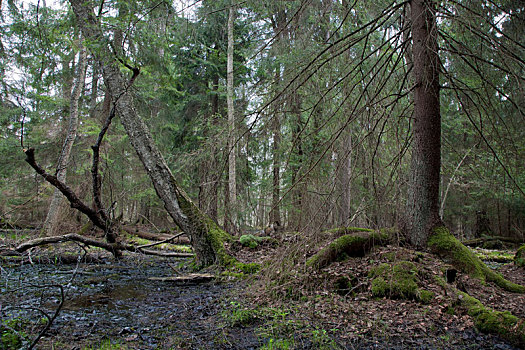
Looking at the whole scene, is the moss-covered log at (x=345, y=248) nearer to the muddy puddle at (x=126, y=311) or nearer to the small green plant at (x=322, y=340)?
the muddy puddle at (x=126, y=311)

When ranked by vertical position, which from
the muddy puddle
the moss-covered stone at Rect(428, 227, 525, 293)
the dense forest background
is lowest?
the muddy puddle

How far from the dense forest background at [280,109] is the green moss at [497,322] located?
1.19 metres

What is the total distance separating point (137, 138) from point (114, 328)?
384cm

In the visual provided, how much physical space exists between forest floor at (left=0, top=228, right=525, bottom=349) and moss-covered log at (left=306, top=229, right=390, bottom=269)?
16cm

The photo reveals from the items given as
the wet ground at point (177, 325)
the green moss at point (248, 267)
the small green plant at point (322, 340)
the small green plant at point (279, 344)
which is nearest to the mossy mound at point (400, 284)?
the wet ground at point (177, 325)

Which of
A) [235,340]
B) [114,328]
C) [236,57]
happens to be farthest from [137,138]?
[236,57]

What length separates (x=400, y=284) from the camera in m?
3.79

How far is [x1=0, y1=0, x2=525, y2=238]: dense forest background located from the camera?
3.68 metres

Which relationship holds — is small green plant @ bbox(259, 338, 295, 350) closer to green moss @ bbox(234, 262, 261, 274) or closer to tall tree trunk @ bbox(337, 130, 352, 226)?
tall tree trunk @ bbox(337, 130, 352, 226)

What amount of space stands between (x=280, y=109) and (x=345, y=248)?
2463 millimetres

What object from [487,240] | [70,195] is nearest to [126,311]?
[70,195]

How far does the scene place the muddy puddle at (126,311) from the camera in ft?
9.39

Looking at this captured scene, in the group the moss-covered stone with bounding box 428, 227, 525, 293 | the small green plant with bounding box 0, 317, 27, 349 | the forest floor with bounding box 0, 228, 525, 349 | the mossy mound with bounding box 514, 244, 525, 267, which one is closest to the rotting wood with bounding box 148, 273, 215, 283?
the forest floor with bounding box 0, 228, 525, 349

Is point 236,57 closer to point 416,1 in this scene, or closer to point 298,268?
point 416,1
